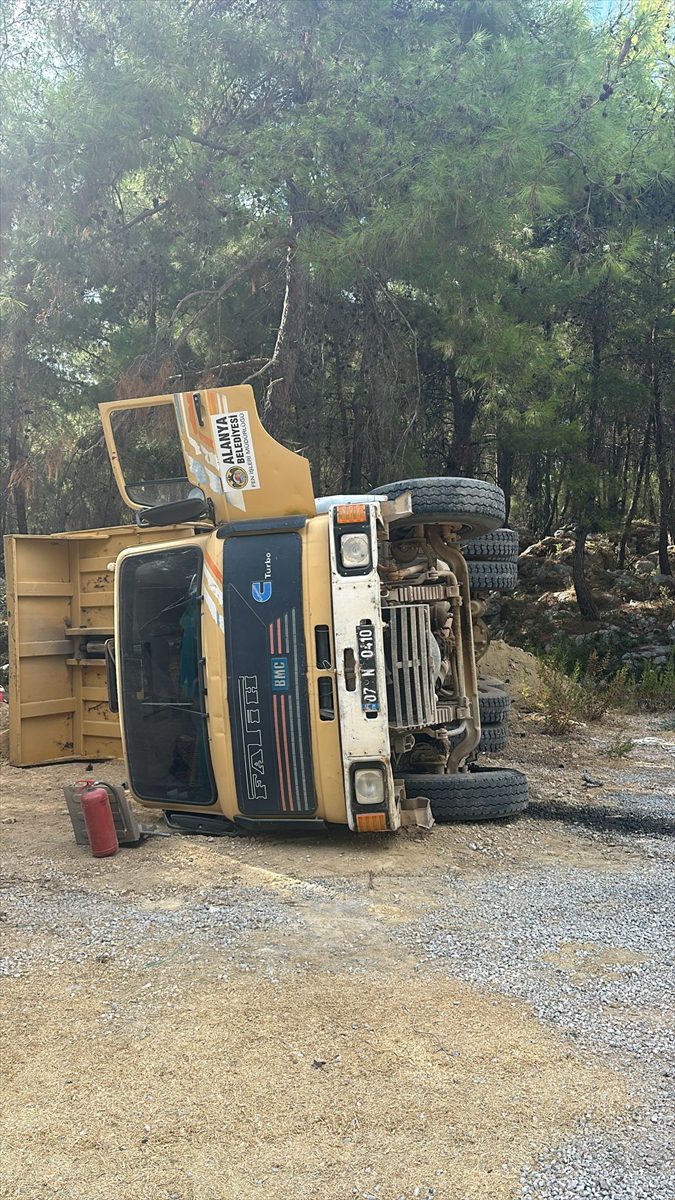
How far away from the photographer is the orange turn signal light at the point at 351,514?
5.05 metres

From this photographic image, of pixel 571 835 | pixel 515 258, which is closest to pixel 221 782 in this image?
pixel 571 835

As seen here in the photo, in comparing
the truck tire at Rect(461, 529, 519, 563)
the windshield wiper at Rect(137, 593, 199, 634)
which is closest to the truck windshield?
the windshield wiper at Rect(137, 593, 199, 634)

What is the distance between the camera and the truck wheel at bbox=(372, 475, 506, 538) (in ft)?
19.0

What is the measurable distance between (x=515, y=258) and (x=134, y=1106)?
8942mm

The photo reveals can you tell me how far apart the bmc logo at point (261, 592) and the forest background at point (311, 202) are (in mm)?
4186

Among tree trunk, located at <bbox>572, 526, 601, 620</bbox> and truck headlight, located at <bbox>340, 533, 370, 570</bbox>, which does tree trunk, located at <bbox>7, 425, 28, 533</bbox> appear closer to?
truck headlight, located at <bbox>340, 533, 370, 570</bbox>

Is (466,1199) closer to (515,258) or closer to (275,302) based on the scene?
(515,258)

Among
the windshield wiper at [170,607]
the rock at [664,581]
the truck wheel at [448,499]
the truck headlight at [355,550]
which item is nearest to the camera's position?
the truck headlight at [355,550]

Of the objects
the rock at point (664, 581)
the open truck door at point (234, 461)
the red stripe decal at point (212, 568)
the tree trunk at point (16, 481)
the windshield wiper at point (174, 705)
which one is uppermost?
the tree trunk at point (16, 481)

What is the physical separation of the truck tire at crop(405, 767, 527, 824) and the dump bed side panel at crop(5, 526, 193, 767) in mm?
3612

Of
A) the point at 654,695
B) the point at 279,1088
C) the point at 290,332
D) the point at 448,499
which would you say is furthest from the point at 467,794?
the point at 290,332

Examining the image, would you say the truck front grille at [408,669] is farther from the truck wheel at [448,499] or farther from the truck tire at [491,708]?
the truck tire at [491,708]

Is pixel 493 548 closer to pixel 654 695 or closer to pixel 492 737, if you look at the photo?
pixel 492 737

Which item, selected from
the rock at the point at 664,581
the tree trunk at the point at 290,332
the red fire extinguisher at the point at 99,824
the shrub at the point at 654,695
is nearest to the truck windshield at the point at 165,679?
the red fire extinguisher at the point at 99,824
